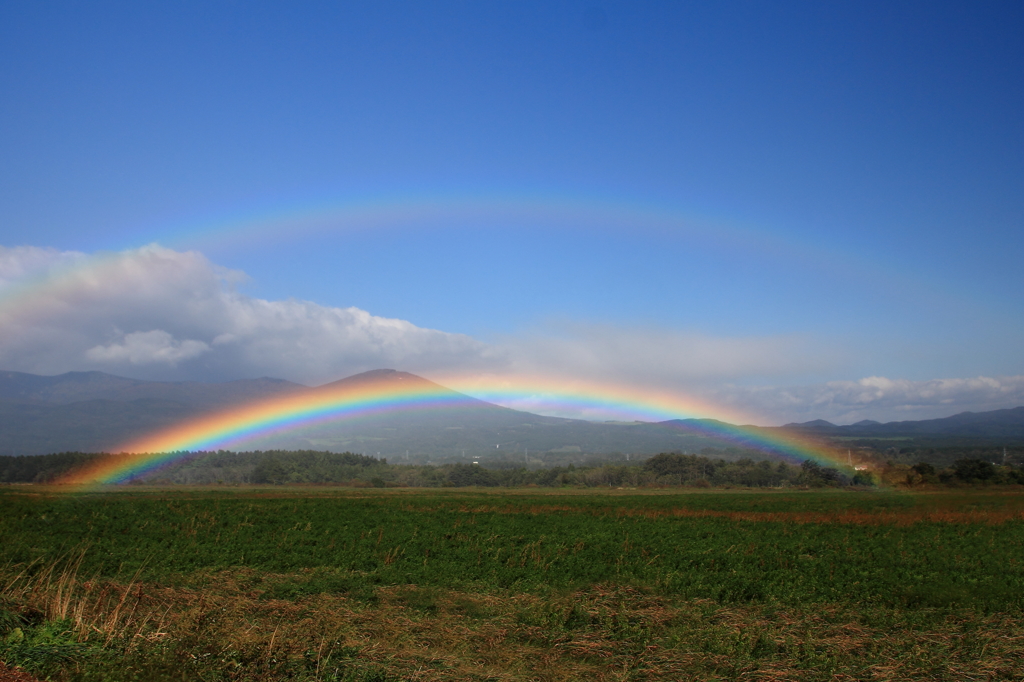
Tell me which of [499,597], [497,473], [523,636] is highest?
[523,636]

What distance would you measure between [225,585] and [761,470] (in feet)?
467

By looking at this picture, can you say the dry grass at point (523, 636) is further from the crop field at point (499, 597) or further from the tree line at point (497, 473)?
the tree line at point (497, 473)

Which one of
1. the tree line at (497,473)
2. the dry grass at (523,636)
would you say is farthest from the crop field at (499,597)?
the tree line at (497,473)

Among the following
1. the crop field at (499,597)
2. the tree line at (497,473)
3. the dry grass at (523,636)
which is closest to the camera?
the dry grass at (523,636)

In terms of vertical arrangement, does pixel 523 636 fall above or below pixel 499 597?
above

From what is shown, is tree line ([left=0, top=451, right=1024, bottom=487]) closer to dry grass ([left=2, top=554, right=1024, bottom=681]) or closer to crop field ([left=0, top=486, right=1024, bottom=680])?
crop field ([left=0, top=486, right=1024, bottom=680])

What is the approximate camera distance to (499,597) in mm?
16281

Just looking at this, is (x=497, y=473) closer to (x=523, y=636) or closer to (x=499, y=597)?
(x=499, y=597)

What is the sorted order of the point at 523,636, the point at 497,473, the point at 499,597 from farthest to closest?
the point at 497,473 → the point at 499,597 → the point at 523,636

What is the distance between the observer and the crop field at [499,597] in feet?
26.7

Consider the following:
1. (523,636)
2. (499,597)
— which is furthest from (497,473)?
(523,636)

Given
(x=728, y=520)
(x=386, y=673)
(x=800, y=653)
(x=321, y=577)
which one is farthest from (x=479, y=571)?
(x=728, y=520)

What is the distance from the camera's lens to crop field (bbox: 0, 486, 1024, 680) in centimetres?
812

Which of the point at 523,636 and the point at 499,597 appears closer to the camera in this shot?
the point at 523,636
